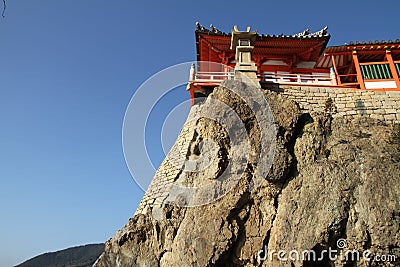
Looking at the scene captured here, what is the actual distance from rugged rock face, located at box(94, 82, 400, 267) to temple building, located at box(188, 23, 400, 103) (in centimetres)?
254

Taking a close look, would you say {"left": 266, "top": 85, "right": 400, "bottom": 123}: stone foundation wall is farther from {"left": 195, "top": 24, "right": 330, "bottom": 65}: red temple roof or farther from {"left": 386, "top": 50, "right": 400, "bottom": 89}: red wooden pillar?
{"left": 195, "top": 24, "right": 330, "bottom": 65}: red temple roof

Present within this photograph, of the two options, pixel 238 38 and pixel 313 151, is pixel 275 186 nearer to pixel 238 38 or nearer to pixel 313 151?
pixel 313 151

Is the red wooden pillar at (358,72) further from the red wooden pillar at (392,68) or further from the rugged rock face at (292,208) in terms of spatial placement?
the rugged rock face at (292,208)

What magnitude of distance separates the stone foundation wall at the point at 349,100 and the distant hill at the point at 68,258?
115 ft

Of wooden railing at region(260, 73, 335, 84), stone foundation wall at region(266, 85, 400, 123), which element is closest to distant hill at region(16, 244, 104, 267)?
wooden railing at region(260, 73, 335, 84)

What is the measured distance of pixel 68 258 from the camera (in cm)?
4053

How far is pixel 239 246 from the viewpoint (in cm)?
951

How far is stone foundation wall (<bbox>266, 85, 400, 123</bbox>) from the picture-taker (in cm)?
1252

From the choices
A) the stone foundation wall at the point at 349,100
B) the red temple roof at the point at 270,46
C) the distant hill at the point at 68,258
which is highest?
the red temple roof at the point at 270,46

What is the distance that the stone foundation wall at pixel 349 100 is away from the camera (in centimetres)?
1252

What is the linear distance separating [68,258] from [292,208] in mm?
40630

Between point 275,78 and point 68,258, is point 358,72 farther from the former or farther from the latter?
point 68,258

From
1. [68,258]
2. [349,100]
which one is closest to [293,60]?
[349,100]

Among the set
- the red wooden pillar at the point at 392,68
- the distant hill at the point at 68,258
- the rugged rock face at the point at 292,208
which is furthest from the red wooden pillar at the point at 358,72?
the distant hill at the point at 68,258
